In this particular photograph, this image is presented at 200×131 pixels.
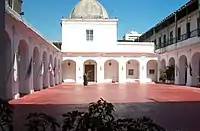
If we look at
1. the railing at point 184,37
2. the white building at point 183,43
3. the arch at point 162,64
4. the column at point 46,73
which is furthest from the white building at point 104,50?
the column at point 46,73

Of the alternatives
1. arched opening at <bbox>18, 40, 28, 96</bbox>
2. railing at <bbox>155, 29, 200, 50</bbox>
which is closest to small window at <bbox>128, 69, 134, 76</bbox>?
railing at <bbox>155, 29, 200, 50</bbox>

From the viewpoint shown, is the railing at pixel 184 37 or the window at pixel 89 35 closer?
the railing at pixel 184 37

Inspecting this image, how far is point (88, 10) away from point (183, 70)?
1478cm

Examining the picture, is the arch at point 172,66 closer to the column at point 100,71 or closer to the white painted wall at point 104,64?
the white painted wall at point 104,64

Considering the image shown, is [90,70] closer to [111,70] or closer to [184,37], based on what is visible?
[111,70]

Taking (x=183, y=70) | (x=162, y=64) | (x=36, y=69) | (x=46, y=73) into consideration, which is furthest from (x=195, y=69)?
(x=36, y=69)

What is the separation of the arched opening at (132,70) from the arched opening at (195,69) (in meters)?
10.4

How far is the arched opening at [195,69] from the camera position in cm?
2603

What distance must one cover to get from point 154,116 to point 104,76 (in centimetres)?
2675

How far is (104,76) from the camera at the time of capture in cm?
3562

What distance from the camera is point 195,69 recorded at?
1032 inches

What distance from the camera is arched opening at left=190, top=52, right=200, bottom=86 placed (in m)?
26.0

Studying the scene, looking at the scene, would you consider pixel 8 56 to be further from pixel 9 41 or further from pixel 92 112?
pixel 92 112

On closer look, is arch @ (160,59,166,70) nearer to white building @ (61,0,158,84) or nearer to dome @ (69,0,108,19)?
white building @ (61,0,158,84)
